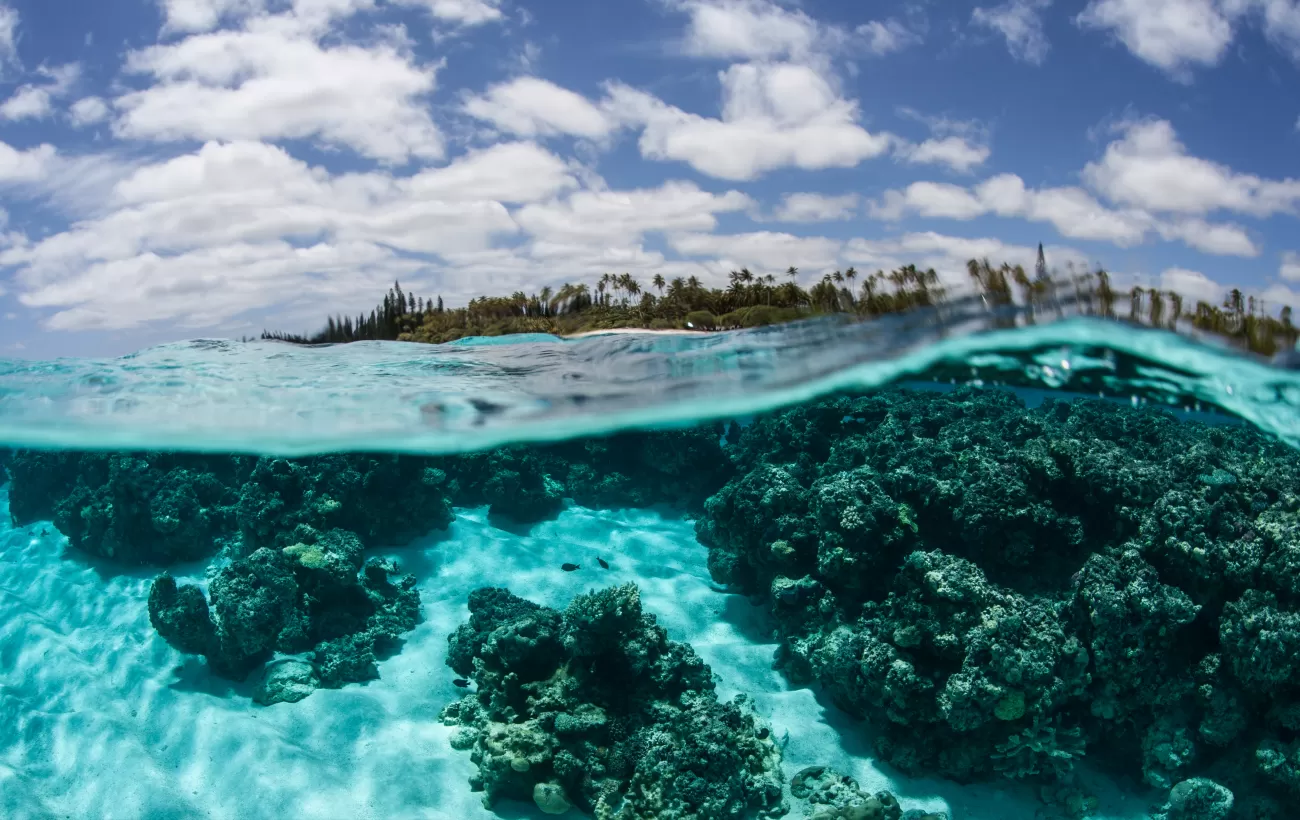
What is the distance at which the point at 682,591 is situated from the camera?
13.5 meters

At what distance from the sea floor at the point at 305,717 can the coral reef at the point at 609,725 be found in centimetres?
45

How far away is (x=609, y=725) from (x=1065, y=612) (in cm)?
609

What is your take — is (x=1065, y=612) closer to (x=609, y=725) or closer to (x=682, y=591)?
(x=609, y=725)

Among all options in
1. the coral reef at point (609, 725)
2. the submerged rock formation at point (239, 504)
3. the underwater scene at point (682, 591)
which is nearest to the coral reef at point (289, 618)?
the underwater scene at point (682, 591)

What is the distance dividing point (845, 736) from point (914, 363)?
6.17 metres

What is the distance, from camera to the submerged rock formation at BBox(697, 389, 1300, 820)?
8.29m

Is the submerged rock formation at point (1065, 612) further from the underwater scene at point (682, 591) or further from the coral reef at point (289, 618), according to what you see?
the coral reef at point (289, 618)

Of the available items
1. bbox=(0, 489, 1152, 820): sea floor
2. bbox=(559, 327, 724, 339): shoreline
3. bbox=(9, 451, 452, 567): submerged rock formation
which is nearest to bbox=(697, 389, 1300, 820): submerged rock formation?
bbox=(0, 489, 1152, 820): sea floor

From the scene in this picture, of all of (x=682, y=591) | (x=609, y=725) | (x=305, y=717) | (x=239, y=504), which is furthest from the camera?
(x=239, y=504)

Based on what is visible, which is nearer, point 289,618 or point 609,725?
point 609,725

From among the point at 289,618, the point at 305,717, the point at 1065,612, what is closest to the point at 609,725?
the point at 305,717

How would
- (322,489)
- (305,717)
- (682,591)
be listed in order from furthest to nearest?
1. (322,489)
2. (682,591)
3. (305,717)

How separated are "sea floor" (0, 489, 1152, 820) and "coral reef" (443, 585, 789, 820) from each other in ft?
1.48

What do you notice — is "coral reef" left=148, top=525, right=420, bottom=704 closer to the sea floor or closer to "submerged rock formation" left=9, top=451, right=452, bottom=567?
the sea floor
